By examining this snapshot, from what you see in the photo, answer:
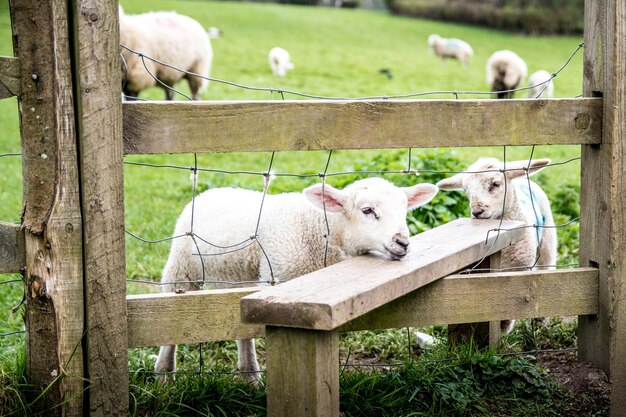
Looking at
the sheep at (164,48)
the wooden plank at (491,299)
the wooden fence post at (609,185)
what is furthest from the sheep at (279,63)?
the wooden plank at (491,299)

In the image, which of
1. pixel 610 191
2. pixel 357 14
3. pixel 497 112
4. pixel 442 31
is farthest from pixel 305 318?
pixel 357 14

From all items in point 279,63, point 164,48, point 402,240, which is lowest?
point 402,240

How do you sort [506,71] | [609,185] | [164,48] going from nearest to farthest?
[609,185]
[164,48]
[506,71]

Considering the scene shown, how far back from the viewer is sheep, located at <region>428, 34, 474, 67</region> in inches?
1022

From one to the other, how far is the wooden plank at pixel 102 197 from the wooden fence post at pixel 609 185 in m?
2.19

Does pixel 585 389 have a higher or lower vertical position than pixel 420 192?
lower

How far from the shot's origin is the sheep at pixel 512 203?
16.1 feet

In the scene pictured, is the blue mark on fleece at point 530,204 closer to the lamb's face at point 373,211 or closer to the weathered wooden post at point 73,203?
the lamb's face at point 373,211

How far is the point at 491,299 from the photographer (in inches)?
149

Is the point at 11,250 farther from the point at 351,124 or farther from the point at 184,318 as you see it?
the point at 351,124

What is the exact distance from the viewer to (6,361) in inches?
142

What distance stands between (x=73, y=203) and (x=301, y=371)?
1.11 m

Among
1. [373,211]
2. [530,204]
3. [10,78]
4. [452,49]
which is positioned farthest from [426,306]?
[452,49]

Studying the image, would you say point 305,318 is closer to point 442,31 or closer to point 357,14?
point 442,31
